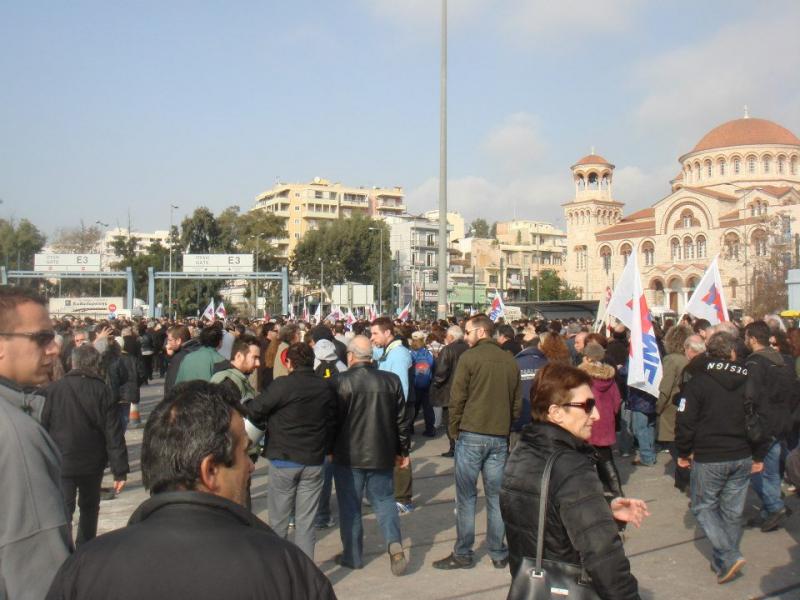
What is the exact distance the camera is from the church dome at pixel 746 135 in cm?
9081

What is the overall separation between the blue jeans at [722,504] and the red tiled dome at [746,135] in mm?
94580

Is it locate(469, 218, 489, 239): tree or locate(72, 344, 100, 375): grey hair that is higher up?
locate(469, 218, 489, 239): tree

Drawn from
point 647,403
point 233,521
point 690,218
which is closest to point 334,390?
point 233,521

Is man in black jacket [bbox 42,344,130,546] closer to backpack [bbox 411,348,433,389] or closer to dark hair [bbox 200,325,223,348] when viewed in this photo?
dark hair [bbox 200,325,223,348]

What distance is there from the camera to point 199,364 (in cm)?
722

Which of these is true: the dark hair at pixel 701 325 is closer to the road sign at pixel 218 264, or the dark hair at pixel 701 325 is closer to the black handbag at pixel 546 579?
the black handbag at pixel 546 579

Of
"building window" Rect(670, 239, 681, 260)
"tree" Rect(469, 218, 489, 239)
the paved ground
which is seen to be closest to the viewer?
the paved ground

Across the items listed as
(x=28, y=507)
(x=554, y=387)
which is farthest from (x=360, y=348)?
(x=28, y=507)

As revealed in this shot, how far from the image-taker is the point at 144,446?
211 cm

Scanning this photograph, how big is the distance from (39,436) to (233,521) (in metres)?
0.92

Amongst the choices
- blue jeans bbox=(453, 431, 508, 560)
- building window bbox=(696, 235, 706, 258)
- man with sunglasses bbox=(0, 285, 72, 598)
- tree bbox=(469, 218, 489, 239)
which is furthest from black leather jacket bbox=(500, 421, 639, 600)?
tree bbox=(469, 218, 489, 239)

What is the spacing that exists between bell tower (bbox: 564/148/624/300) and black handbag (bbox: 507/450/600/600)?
99155mm

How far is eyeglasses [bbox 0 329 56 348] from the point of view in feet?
9.08

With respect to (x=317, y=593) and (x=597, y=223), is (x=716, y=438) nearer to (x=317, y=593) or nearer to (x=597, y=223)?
(x=317, y=593)
